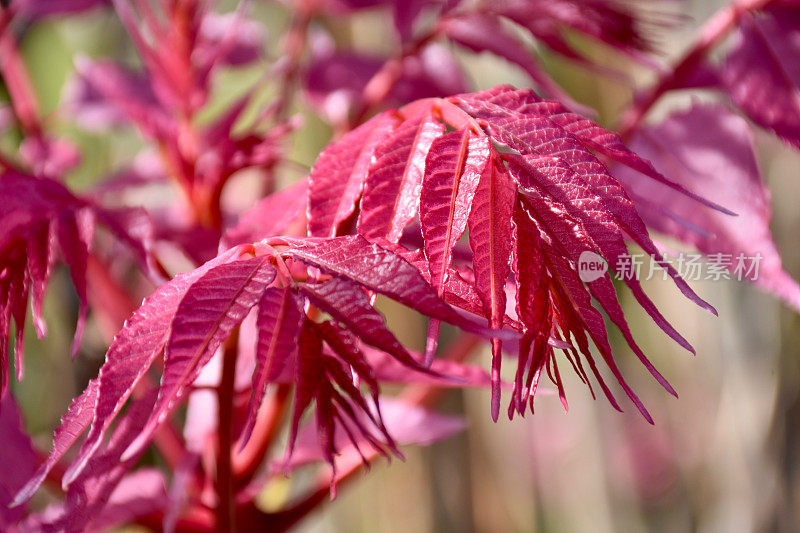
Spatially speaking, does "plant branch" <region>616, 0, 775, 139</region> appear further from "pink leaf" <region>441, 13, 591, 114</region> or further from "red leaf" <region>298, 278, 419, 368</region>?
"red leaf" <region>298, 278, 419, 368</region>

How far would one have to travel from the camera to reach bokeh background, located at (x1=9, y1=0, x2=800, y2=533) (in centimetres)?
70

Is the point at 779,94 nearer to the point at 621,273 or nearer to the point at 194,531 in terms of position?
the point at 621,273

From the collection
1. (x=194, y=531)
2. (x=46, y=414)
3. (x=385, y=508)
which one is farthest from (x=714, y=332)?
(x=46, y=414)

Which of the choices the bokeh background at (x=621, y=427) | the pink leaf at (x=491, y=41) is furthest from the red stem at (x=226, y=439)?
the bokeh background at (x=621, y=427)

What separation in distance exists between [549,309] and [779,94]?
180 millimetres

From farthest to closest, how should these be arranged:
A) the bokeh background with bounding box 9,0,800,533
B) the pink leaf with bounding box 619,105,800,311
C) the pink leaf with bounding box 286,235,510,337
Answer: the bokeh background with bounding box 9,0,800,533 < the pink leaf with bounding box 619,105,800,311 < the pink leaf with bounding box 286,235,510,337

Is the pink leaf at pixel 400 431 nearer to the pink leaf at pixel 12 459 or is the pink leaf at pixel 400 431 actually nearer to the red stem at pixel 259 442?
the red stem at pixel 259 442

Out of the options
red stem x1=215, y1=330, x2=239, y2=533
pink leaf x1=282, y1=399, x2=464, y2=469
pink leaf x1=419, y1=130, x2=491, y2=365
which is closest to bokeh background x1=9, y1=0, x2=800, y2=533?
pink leaf x1=282, y1=399, x2=464, y2=469

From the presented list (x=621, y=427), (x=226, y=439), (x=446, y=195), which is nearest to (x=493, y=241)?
(x=446, y=195)

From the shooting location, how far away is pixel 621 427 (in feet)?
2.78

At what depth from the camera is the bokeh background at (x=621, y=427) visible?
695 millimetres

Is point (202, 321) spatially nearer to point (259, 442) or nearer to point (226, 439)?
point (226, 439)

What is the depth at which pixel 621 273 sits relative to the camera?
213mm

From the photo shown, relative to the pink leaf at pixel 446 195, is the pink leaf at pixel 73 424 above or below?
below
